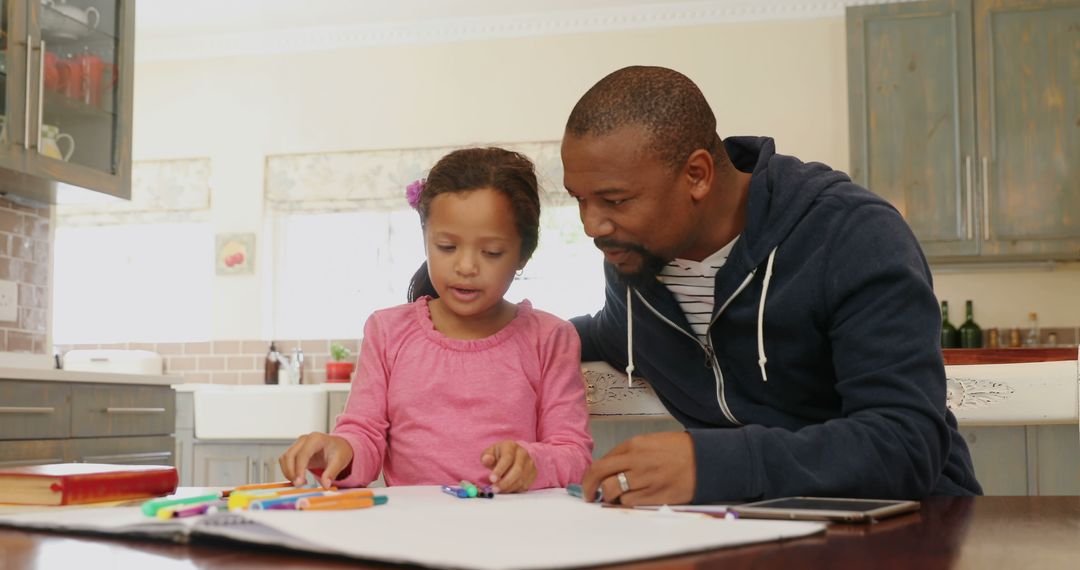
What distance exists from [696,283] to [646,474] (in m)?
0.64

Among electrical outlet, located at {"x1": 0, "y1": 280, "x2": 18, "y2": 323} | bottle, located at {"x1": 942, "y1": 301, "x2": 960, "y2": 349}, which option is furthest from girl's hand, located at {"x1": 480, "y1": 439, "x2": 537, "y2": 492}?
bottle, located at {"x1": 942, "y1": 301, "x2": 960, "y2": 349}

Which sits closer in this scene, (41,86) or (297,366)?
(41,86)

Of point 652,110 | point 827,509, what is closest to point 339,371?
point 652,110

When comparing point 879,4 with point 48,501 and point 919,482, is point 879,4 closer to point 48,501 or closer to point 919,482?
point 919,482

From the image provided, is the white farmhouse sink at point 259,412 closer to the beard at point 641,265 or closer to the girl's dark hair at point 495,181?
the girl's dark hair at point 495,181

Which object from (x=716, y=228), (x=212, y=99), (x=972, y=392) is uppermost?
(x=212, y=99)

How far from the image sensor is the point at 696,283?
1.60m

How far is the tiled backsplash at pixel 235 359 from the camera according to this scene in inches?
225

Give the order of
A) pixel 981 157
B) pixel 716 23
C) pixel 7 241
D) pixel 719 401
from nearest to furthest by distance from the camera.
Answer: pixel 719 401
pixel 7 241
pixel 981 157
pixel 716 23

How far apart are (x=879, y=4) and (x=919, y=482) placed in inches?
173

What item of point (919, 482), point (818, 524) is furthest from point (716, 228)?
point (818, 524)

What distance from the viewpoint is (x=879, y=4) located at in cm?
512

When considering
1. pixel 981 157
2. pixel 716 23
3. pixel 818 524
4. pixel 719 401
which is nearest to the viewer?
pixel 818 524

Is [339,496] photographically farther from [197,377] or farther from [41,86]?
[197,377]
